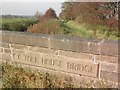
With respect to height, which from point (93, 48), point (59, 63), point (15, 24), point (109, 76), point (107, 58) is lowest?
point (109, 76)

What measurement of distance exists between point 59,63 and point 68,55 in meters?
0.18

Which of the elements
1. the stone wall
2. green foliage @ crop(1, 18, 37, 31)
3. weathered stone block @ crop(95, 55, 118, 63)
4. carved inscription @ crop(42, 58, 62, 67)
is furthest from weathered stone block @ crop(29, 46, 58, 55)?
green foliage @ crop(1, 18, 37, 31)

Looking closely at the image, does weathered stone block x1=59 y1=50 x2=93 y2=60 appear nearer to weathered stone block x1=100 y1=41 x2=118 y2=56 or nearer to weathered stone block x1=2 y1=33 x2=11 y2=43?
weathered stone block x1=100 y1=41 x2=118 y2=56

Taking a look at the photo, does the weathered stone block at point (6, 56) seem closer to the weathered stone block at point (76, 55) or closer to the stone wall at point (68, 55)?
the stone wall at point (68, 55)

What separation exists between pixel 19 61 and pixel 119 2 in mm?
12102

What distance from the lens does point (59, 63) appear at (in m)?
3.35

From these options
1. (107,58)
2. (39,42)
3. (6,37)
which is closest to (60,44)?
(39,42)

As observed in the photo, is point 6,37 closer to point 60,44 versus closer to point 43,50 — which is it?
point 43,50

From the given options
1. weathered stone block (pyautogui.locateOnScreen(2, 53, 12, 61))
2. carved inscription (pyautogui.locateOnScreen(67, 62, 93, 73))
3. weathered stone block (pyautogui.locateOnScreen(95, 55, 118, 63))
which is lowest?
carved inscription (pyautogui.locateOnScreen(67, 62, 93, 73))

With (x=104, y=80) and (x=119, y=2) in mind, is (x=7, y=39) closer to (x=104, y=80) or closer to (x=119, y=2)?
(x=104, y=80)

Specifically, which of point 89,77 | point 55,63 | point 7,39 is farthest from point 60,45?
point 7,39

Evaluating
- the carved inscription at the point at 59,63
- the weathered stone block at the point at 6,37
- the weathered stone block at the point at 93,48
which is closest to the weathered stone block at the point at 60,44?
the carved inscription at the point at 59,63

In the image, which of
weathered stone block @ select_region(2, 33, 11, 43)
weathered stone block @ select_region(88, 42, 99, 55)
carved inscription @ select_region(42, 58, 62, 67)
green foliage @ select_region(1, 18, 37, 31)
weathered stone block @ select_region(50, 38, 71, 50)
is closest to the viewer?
weathered stone block @ select_region(88, 42, 99, 55)

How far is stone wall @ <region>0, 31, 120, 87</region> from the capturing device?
3.04 metres
